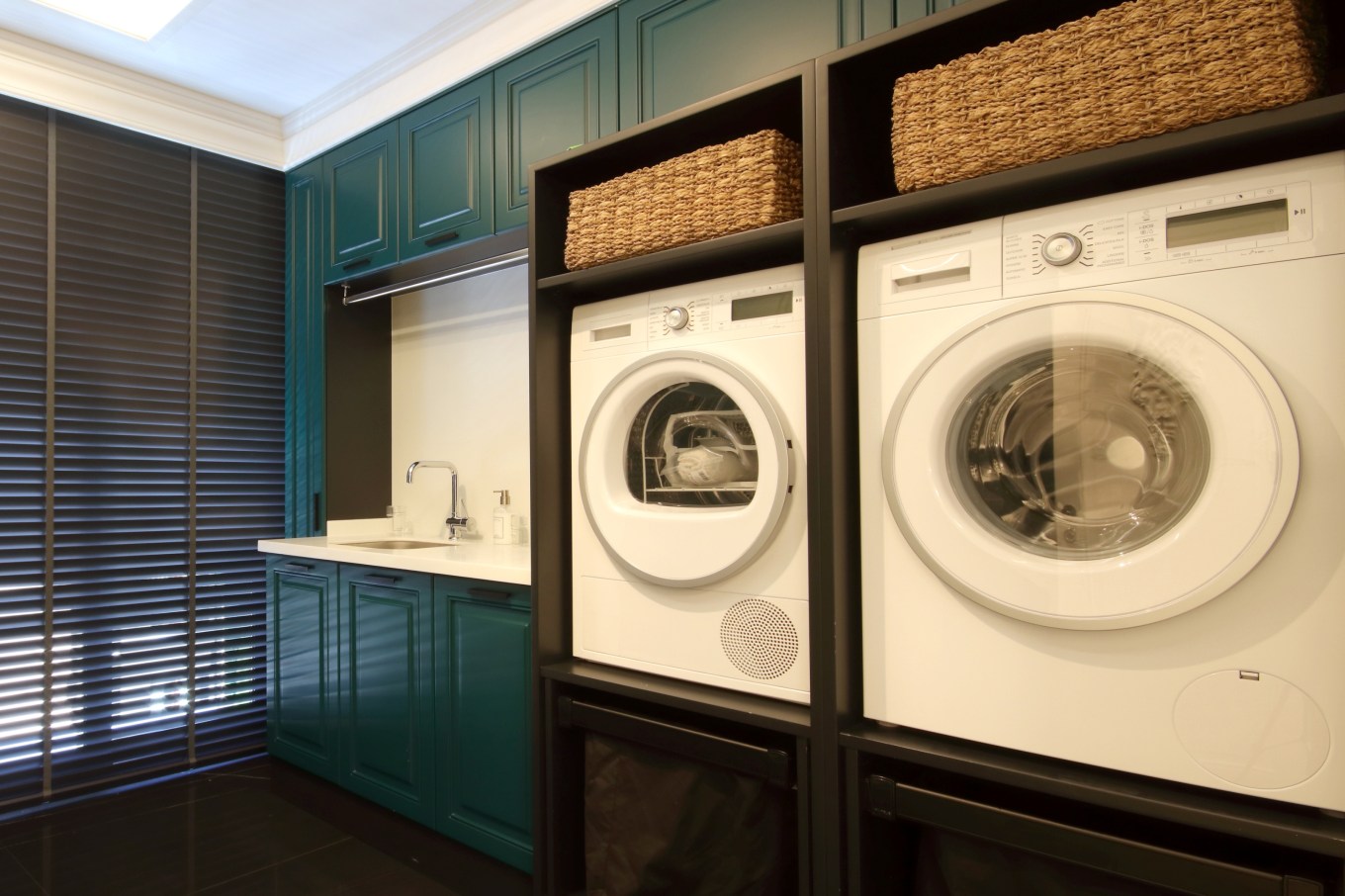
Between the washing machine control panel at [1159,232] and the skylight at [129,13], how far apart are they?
291 cm

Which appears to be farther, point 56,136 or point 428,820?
point 56,136

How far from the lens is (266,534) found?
3545 millimetres

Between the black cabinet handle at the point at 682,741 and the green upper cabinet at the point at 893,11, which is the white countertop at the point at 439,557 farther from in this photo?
the green upper cabinet at the point at 893,11

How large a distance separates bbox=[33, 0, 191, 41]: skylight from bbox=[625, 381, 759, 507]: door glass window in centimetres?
231

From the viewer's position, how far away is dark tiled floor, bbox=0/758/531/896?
90.8 inches

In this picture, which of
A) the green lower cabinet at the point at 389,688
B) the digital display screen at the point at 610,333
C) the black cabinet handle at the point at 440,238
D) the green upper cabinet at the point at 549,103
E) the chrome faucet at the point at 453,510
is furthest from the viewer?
the chrome faucet at the point at 453,510

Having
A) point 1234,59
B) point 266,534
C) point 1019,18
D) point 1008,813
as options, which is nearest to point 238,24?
point 266,534

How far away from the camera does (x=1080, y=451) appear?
1.34m

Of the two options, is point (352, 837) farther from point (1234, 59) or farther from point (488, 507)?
point (1234, 59)

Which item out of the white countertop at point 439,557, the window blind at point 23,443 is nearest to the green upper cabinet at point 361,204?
A: the window blind at point 23,443

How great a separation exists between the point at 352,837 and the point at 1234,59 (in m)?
3.01

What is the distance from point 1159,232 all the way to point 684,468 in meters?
1.06

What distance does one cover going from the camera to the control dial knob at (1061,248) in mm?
1310

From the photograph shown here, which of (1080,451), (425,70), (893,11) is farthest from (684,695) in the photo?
(425,70)
